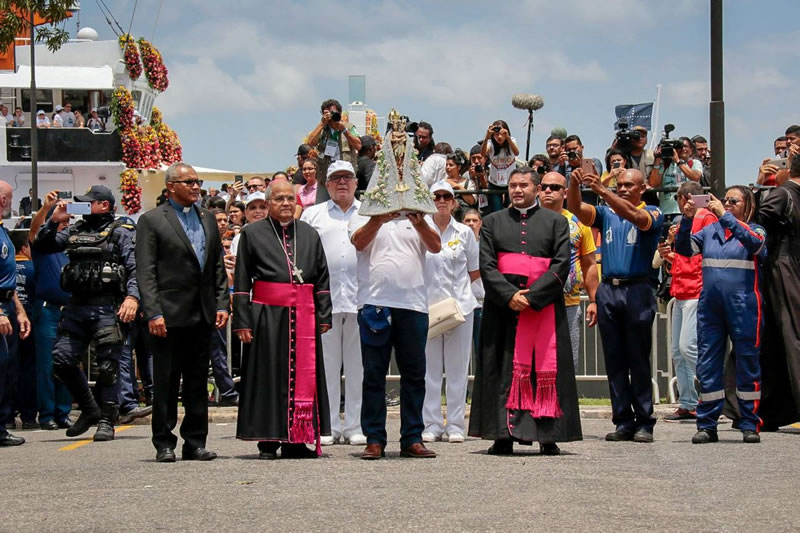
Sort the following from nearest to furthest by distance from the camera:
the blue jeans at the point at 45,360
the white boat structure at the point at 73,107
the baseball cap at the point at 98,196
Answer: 1. the baseball cap at the point at 98,196
2. the blue jeans at the point at 45,360
3. the white boat structure at the point at 73,107

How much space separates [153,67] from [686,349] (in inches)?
1655

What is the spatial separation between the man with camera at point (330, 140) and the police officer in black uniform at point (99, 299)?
338cm

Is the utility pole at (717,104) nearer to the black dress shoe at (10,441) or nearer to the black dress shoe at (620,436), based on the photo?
the black dress shoe at (620,436)

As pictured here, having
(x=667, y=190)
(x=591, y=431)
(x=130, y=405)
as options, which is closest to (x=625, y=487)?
(x=591, y=431)

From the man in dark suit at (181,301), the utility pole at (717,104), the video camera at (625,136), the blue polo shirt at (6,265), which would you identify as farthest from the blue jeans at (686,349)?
the blue polo shirt at (6,265)

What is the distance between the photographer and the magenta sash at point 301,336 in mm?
10883

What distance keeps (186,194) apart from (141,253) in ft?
1.94

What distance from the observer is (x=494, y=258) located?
36.6 feet

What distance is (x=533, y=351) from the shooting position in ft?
36.1

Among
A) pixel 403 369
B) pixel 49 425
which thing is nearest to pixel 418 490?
pixel 403 369

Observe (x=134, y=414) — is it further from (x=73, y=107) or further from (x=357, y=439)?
(x=73, y=107)

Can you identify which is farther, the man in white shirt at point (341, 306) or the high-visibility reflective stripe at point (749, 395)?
the man in white shirt at point (341, 306)

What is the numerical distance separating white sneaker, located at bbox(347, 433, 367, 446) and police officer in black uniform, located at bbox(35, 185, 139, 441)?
231 centimetres

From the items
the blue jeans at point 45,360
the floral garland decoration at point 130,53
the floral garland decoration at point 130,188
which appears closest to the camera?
the blue jeans at point 45,360
